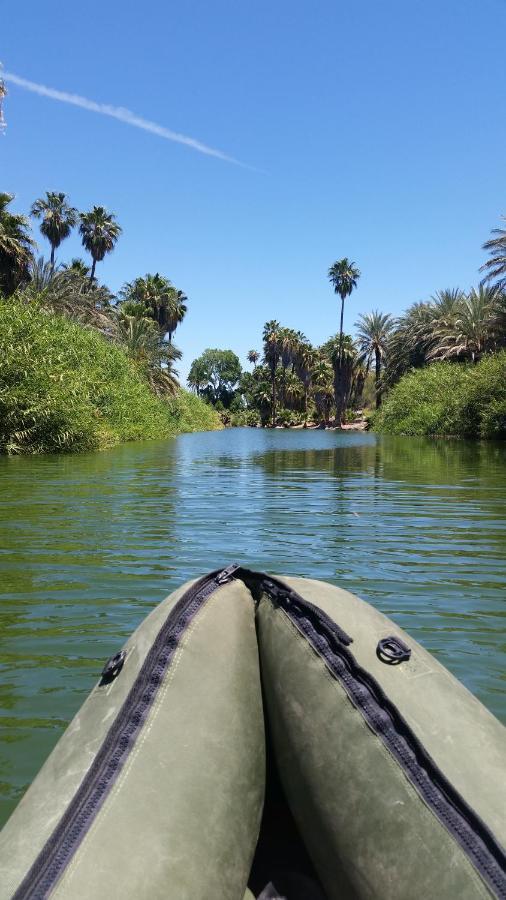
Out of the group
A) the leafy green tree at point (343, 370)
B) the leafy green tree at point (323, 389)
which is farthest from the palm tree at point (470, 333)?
the leafy green tree at point (323, 389)

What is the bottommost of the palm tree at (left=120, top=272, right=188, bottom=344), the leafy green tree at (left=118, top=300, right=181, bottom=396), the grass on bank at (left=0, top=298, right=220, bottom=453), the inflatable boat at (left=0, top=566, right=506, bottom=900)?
the inflatable boat at (left=0, top=566, right=506, bottom=900)

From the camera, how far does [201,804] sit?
1.82 m

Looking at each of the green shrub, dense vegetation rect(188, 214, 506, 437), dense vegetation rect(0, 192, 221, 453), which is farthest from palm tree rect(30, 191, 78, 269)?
the green shrub

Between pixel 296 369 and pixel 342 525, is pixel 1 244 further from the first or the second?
pixel 296 369

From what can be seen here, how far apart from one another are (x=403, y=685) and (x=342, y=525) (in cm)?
787

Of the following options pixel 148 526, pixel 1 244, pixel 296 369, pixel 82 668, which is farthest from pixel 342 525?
pixel 296 369

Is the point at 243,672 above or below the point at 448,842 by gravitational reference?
above

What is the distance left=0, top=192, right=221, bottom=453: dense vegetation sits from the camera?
2212 centimetres

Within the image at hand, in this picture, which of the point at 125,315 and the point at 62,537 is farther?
the point at 125,315

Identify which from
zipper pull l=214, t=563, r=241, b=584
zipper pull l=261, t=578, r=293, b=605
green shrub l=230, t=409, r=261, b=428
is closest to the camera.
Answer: zipper pull l=261, t=578, r=293, b=605

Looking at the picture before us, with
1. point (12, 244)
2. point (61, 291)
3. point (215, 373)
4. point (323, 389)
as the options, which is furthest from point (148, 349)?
point (215, 373)

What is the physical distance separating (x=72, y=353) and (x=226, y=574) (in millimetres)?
27588

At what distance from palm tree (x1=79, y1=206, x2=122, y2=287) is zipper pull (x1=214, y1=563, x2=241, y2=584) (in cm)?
6172

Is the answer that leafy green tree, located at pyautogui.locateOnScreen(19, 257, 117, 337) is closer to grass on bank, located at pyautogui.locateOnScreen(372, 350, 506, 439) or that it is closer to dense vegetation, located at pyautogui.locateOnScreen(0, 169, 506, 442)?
dense vegetation, located at pyautogui.locateOnScreen(0, 169, 506, 442)
